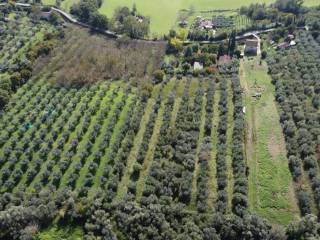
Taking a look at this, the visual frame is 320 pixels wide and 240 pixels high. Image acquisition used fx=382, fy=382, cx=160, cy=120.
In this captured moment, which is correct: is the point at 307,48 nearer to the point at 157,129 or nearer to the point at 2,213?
the point at 157,129

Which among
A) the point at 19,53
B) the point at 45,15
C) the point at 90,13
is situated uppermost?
the point at 45,15

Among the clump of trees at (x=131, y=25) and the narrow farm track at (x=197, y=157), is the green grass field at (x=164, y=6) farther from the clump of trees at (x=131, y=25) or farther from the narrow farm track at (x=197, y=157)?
the narrow farm track at (x=197, y=157)

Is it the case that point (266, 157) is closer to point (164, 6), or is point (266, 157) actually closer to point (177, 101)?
point (177, 101)

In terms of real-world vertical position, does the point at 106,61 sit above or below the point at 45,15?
below

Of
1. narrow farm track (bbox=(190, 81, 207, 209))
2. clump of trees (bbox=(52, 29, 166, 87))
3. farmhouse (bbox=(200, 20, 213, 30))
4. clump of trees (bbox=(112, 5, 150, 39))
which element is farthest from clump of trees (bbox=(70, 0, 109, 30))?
narrow farm track (bbox=(190, 81, 207, 209))

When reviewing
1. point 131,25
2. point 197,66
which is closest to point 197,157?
point 197,66

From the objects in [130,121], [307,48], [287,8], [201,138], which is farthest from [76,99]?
[287,8]

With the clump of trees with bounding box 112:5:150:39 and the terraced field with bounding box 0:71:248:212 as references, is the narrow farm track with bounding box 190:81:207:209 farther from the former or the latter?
the clump of trees with bounding box 112:5:150:39
